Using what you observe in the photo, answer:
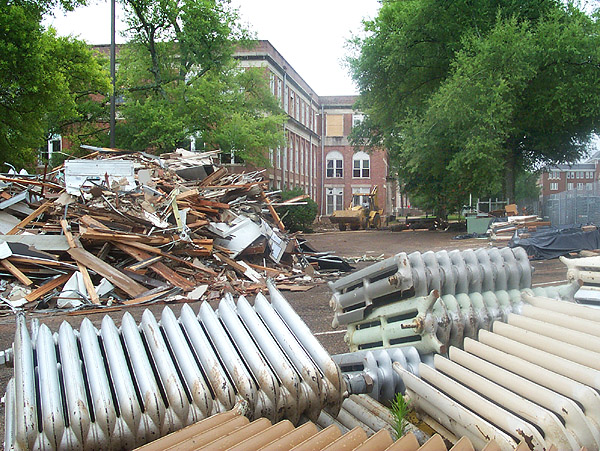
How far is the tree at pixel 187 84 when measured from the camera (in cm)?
2555

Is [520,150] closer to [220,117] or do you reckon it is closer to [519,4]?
[519,4]

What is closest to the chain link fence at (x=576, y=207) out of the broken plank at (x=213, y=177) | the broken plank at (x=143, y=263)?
the broken plank at (x=213, y=177)

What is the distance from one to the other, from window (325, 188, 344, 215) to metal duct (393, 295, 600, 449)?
52.6 meters

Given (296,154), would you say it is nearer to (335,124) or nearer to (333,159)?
(333,159)

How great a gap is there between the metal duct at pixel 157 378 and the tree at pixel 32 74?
1464 centimetres

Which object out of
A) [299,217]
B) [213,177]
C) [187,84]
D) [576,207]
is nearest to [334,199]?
[299,217]

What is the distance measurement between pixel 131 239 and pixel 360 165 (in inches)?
1852

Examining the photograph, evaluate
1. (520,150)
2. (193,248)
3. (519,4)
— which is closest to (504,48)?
(519,4)

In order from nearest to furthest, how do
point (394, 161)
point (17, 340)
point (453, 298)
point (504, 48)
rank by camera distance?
1. point (17, 340)
2. point (453, 298)
3. point (504, 48)
4. point (394, 161)

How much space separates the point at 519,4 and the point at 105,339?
27.1 metres

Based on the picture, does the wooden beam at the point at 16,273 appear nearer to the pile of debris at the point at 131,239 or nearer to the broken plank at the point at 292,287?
the pile of debris at the point at 131,239

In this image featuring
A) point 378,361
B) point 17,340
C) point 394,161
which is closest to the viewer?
point 17,340

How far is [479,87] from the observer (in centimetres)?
2098

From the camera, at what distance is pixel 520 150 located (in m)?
29.0
